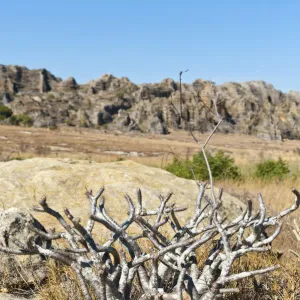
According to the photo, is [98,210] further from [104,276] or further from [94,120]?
[94,120]

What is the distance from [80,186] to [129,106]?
400 feet

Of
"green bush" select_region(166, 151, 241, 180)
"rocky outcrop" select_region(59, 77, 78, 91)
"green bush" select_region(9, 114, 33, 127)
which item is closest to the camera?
"green bush" select_region(166, 151, 241, 180)

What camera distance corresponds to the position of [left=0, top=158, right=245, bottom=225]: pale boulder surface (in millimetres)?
5762

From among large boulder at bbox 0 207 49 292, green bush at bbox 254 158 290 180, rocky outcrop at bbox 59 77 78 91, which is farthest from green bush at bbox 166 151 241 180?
rocky outcrop at bbox 59 77 78 91

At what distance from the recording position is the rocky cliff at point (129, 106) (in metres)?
90.6

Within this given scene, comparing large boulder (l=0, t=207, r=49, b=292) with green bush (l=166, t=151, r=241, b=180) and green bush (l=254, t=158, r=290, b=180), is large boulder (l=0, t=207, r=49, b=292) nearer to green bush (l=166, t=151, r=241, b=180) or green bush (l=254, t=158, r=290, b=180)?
green bush (l=166, t=151, r=241, b=180)

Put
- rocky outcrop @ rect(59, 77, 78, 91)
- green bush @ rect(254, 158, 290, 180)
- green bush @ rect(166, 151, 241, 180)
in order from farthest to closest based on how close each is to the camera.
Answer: rocky outcrop @ rect(59, 77, 78, 91), green bush @ rect(254, 158, 290, 180), green bush @ rect(166, 151, 241, 180)

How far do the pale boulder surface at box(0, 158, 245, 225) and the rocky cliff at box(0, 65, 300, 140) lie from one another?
52860mm

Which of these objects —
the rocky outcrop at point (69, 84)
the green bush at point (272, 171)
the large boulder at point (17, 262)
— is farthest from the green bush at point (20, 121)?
the large boulder at point (17, 262)

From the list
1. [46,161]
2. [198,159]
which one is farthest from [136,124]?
[46,161]

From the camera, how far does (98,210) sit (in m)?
2.75

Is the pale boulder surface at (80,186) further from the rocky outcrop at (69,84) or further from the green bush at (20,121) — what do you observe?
the rocky outcrop at (69,84)

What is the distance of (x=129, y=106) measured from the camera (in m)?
128

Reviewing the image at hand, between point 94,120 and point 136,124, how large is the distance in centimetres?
1577
